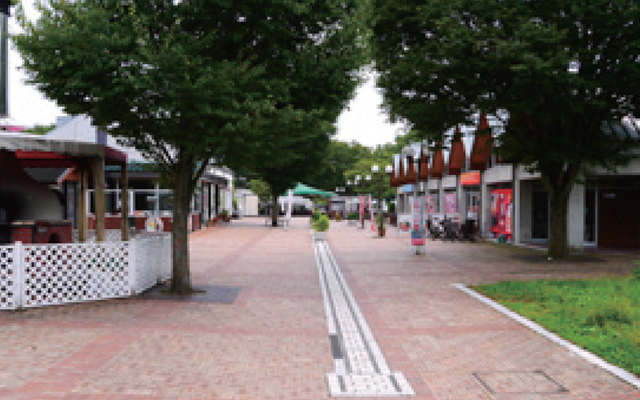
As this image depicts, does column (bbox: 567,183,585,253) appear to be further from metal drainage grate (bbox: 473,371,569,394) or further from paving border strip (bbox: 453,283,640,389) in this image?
metal drainage grate (bbox: 473,371,569,394)

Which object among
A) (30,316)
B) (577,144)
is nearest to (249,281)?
(30,316)

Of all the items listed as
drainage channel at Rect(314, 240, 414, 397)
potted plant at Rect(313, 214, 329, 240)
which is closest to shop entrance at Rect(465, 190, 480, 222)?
potted plant at Rect(313, 214, 329, 240)

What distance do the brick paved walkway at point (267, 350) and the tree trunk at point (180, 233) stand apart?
0.79m

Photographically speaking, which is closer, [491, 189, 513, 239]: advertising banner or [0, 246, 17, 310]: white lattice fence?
[0, 246, 17, 310]: white lattice fence

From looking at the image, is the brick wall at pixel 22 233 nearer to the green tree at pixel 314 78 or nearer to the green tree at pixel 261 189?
the green tree at pixel 314 78

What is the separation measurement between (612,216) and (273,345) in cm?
1801

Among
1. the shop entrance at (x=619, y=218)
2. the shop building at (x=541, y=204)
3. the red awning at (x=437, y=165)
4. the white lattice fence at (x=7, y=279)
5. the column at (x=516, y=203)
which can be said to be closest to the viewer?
→ the white lattice fence at (x=7, y=279)

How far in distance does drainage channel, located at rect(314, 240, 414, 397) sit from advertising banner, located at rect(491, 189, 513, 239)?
47.0 feet

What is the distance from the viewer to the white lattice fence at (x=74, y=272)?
27.5ft

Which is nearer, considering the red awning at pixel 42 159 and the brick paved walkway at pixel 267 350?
the brick paved walkway at pixel 267 350

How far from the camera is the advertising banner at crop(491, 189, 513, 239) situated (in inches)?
882

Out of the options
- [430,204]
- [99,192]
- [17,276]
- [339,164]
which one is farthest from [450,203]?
[339,164]

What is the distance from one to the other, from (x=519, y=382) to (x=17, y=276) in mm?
7157

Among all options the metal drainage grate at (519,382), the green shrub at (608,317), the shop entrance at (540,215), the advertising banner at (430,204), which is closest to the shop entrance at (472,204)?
the shop entrance at (540,215)
